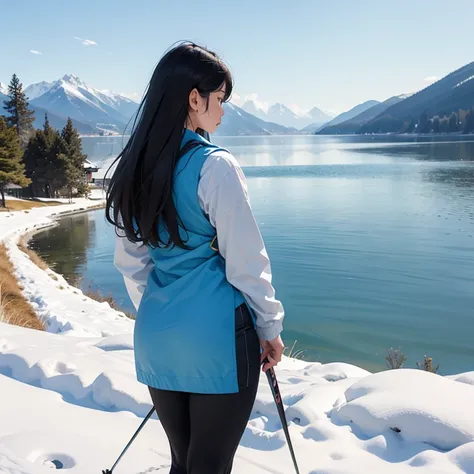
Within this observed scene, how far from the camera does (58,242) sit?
3127 centimetres

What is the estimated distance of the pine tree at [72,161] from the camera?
162 ft

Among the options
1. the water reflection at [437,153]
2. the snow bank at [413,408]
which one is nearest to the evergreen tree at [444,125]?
the water reflection at [437,153]

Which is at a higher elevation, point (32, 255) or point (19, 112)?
point (19, 112)

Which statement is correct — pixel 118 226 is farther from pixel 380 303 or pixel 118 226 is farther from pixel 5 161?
pixel 5 161

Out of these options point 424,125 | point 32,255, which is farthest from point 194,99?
point 424,125

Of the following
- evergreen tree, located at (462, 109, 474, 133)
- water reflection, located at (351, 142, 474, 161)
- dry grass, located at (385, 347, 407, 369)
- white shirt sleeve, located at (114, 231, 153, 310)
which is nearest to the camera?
white shirt sleeve, located at (114, 231, 153, 310)

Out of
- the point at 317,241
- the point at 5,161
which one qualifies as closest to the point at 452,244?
the point at 317,241

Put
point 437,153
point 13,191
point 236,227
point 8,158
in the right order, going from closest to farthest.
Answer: point 236,227
point 8,158
point 13,191
point 437,153

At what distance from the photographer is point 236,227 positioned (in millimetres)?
1604

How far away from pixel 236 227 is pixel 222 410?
0.63 m

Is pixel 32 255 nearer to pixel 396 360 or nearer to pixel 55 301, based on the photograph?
pixel 55 301

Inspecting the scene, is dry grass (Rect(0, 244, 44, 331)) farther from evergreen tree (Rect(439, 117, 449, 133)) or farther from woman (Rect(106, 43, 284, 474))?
evergreen tree (Rect(439, 117, 449, 133))

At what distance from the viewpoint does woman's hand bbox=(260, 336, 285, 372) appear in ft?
5.73

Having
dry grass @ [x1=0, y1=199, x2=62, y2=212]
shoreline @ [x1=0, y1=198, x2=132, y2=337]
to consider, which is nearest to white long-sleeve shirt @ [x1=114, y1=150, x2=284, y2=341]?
shoreline @ [x1=0, y1=198, x2=132, y2=337]
